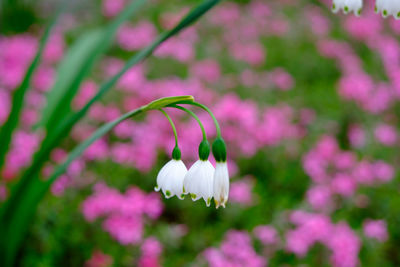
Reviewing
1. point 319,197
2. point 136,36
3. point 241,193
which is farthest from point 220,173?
point 136,36

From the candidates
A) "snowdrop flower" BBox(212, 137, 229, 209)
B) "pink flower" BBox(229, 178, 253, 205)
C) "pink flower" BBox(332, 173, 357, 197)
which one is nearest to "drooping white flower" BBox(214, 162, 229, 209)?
"snowdrop flower" BBox(212, 137, 229, 209)

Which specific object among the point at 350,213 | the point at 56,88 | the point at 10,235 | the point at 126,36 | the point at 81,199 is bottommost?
the point at 10,235

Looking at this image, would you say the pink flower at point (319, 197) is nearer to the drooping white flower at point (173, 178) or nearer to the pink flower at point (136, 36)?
the drooping white flower at point (173, 178)

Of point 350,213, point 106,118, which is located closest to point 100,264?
point 106,118

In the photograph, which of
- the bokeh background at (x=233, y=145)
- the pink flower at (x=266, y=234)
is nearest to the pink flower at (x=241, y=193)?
the bokeh background at (x=233, y=145)

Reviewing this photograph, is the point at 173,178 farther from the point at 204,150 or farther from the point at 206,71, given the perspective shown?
the point at 206,71

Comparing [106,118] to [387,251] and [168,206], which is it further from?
[387,251]
